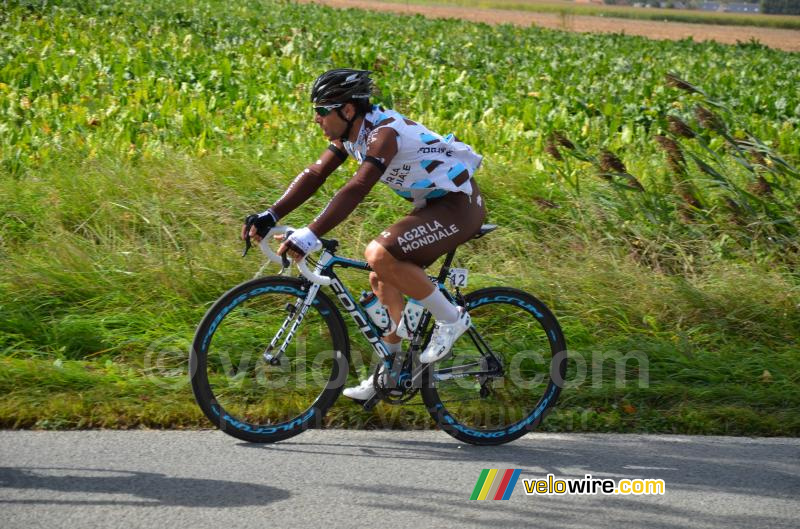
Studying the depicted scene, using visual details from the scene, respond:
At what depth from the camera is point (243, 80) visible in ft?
40.7

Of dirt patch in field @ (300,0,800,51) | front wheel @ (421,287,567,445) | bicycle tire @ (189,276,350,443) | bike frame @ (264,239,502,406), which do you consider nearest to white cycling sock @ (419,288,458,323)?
bike frame @ (264,239,502,406)

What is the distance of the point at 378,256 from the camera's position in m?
4.59

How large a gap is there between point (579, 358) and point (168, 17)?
682 inches

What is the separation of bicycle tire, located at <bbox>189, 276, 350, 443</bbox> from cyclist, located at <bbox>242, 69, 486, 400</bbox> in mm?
250

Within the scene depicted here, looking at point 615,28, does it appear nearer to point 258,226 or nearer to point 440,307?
point 440,307

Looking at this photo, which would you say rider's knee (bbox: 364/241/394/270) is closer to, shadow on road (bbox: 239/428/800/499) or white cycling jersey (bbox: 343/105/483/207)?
white cycling jersey (bbox: 343/105/483/207)

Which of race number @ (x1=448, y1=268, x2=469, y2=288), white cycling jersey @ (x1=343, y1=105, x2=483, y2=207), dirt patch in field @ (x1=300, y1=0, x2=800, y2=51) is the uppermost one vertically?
white cycling jersey @ (x1=343, y1=105, x2=483, y2=207)

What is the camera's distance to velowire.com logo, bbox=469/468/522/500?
4.25 m

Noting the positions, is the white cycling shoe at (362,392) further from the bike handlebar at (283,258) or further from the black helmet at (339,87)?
the black helmet at (339,87)

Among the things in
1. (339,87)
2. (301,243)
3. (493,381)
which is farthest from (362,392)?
(339,87)

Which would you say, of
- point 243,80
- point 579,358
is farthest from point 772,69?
point 579,358

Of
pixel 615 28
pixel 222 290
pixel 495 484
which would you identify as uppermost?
pixel 222 290

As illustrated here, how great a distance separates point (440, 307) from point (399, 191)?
2.18ft

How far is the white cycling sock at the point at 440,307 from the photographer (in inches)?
185
